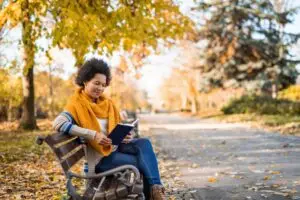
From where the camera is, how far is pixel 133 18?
8.82 metres

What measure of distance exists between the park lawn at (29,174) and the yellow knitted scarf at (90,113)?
170 cm

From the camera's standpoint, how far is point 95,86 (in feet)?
14.0

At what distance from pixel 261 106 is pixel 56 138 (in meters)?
25.6

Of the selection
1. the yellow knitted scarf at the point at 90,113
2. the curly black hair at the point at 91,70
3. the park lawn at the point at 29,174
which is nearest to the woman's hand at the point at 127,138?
the yellow knitted scarf at the point at 90,113

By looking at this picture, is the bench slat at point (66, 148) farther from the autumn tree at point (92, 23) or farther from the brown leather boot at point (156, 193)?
the autumn tree at point (92, 23)

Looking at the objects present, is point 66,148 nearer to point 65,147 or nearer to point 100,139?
point 65,147

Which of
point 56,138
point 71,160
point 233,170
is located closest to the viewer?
point 56,138

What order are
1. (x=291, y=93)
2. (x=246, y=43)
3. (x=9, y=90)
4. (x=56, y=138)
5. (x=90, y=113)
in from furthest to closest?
(x=246, y=43) → (x=291, y=93) → (x=9, y=90) → (x=90, y=113) → (x=56, y=138)

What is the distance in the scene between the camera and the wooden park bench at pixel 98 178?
3.70 meters

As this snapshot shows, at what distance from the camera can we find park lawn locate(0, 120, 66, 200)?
19.2 ft

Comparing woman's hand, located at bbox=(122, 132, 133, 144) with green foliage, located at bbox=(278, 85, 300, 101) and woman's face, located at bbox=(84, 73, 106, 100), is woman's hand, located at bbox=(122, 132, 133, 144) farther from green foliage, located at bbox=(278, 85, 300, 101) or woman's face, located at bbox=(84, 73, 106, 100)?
green foliage, located at bbox=(278, 85, 300, 101)

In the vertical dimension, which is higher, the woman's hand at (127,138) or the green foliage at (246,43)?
the green foliage at (246,43)

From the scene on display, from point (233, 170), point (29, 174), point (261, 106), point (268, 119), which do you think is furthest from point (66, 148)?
point (261, 106)

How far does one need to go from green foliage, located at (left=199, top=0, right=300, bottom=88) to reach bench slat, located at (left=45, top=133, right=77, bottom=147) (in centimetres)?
2910
